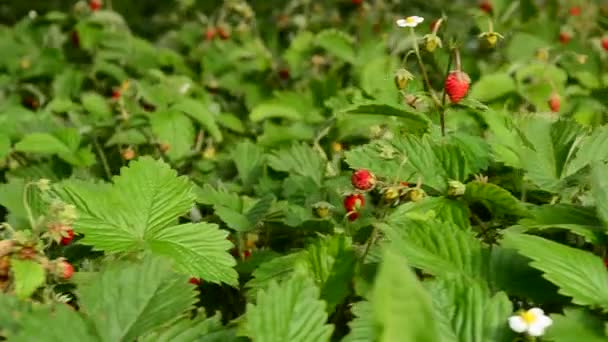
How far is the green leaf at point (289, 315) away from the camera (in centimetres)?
120

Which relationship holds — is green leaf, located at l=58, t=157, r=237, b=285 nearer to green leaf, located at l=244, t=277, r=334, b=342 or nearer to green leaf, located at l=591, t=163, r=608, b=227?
green leaf, located at l=244, t=277, r=334, b=342

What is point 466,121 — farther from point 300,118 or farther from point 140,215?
point 140,215

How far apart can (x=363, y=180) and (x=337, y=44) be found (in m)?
1.73

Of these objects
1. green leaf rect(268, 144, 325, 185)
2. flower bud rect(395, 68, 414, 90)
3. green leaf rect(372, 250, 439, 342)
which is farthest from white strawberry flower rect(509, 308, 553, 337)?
green leaf rect(268, 144, 325, 185)

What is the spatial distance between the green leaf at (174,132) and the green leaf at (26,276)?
1224 mm

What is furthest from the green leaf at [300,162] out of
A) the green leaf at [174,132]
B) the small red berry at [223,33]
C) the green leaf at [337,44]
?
the small red berry at [223,33]

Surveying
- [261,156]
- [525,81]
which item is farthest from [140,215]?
[525,81]

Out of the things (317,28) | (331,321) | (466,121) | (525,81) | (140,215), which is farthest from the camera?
(317,28)

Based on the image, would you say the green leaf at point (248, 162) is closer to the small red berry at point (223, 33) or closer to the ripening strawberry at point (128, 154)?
the ripening strawberry at point (128, 154)

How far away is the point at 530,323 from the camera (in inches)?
48.0

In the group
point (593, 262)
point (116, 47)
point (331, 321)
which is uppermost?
point (116, 47)

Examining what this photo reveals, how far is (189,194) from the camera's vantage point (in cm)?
167

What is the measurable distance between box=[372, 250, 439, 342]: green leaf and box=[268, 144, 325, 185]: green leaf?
43.9 inches

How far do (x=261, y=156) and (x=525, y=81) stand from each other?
1129mm
